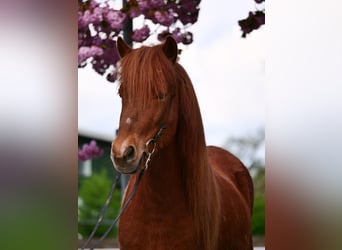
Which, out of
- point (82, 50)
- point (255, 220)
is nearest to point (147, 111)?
point (82, 50)

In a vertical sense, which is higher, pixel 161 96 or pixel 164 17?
pixel 164 17

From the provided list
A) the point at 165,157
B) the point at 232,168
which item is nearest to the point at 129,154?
the point at 165,157

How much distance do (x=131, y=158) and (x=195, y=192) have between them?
0.31m

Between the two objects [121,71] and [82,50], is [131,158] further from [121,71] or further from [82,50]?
[82,50]

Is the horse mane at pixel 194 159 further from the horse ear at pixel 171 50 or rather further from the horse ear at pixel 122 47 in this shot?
the horse ear at pixel 122 47

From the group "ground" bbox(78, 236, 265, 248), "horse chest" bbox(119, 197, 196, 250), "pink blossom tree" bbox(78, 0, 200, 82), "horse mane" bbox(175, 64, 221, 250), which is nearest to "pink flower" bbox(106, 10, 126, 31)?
"pink blossom tree" bbox(78, 0, 200, 82)

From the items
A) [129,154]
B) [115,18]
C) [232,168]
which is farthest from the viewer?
[232,168]

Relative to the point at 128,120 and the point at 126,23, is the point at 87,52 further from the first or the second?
the point at 128,120

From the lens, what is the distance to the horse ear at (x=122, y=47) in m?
1.58

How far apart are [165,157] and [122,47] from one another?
0.36 meters

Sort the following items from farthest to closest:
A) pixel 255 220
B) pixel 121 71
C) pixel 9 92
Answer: pixel 255 220, pixel 121 71, pixel 9 92

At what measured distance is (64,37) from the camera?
1279 mm

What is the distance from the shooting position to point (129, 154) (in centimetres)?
135

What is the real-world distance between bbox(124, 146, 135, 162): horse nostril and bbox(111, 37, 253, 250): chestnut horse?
2cm
